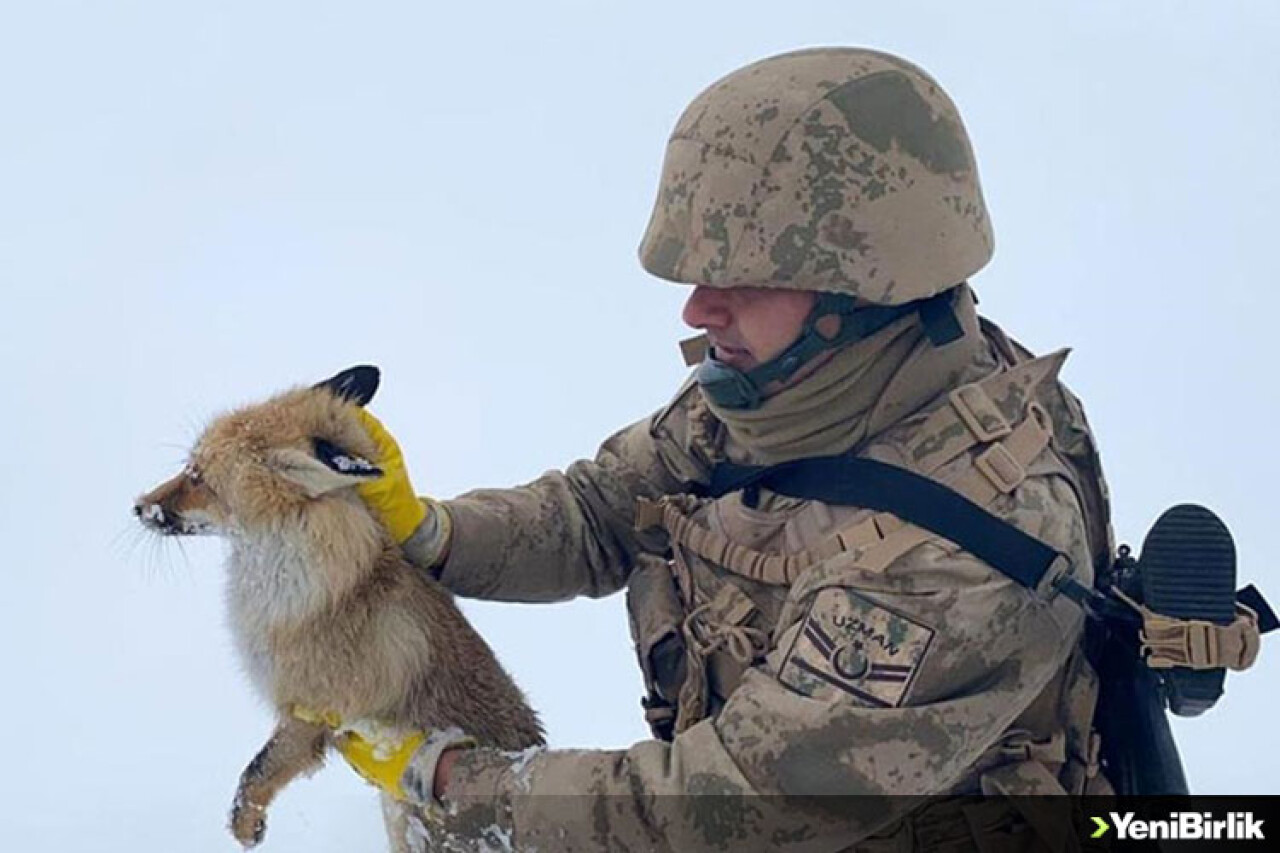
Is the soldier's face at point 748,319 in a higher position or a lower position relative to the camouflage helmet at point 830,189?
lower

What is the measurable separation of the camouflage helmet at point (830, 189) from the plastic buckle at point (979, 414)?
19cm

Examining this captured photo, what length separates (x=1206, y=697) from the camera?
8.25ft

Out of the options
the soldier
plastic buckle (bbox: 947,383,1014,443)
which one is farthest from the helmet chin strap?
plastic buckle (bbox: 947,383,1014,443)

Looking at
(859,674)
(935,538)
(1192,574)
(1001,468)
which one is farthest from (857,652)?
(1192,574)

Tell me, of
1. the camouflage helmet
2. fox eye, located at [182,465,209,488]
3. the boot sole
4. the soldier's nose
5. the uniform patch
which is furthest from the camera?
fox eye, located at [182,465,209,488]

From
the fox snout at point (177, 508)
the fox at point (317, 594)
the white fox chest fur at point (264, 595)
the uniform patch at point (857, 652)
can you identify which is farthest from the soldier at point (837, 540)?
the fox snout at point (177, 508)

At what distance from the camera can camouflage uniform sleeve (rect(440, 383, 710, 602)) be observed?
3131mm

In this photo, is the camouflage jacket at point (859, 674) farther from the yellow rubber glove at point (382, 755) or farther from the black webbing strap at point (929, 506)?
the yellow rubber glove at point (382, 755)

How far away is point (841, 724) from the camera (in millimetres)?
2312

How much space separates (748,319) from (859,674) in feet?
2.32

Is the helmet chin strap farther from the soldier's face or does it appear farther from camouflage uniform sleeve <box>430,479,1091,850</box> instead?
camouflage uniform sleeve <box>430,479,1091,850</box>

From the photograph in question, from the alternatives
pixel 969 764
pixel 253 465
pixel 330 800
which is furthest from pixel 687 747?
pixel 330 800

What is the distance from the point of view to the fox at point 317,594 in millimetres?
2787

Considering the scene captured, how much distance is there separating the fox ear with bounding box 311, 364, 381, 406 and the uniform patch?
3.72ft
